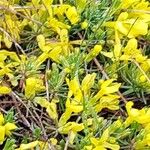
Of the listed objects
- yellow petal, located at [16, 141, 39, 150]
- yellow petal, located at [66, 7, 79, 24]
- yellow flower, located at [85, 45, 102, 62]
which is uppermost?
yellow petal, located at [66, 7, 79, 24]

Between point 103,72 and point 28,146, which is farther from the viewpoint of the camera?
point 103,72

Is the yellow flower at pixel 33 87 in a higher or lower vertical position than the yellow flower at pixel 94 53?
lower

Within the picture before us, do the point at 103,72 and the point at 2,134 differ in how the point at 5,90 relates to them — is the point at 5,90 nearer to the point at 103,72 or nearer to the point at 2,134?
the point at 2,134

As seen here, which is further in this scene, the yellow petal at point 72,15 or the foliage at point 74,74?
the yellow petal at point 72,15

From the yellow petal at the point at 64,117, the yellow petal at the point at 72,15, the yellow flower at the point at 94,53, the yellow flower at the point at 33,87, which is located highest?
the yellow petal at the point at 72,15

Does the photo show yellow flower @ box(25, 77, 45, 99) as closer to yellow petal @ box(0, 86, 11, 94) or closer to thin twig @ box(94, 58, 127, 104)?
yellow petal @ box(0, 86, 11, 94)

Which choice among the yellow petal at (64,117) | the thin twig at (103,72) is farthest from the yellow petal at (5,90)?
the thin twig at (103,72)

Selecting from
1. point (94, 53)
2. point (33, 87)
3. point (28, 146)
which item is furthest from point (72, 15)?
point (28, 146)

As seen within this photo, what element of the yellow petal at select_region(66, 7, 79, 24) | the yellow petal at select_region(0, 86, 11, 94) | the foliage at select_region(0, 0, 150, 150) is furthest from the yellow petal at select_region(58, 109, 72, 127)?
the yellow petal at select_region(66, 7, 79, 24)

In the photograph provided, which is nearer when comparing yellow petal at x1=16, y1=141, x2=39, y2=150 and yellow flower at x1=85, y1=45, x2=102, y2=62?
yellow petal at x1=16, y1=141, x2=39, y2=150

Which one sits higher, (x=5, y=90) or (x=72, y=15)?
(x=72, y=15)

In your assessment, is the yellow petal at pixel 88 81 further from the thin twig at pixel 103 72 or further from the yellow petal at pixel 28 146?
the yellow petal at pixel 28 146

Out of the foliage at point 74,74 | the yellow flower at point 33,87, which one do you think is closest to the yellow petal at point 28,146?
the foliage at point 74,74
